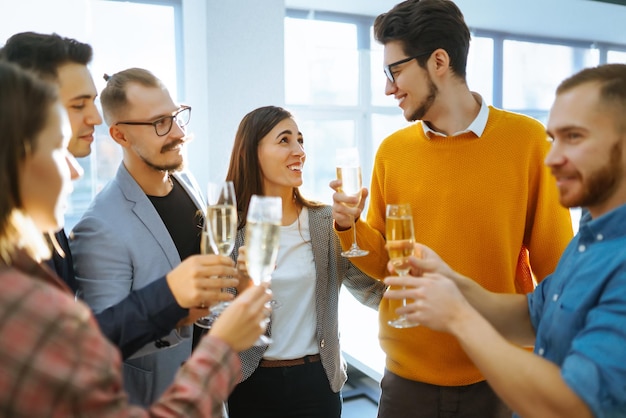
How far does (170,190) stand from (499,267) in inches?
48.5

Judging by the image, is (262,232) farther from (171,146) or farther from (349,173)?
(171,146)

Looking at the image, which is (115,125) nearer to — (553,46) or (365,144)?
(365,144)

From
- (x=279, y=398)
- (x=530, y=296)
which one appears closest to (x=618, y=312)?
(x=530, y=296)

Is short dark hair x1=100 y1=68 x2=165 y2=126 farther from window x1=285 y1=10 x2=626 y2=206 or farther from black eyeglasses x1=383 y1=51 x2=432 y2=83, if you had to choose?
window x1=285 y1=10 x2=626 y2=206

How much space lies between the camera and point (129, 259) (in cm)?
163

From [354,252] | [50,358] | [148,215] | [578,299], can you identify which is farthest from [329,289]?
[50,358]

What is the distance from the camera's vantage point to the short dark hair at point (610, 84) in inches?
43.8

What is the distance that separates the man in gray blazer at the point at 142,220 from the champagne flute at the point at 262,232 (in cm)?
8

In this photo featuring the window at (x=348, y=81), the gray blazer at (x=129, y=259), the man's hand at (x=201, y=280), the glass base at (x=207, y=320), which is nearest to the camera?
the man's hand at (x=201, y=280)

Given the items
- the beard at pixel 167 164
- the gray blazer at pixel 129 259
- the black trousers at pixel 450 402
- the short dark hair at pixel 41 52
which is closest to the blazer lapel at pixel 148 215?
the gray blazer at pixel 129 259

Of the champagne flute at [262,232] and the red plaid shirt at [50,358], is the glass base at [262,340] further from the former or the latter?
the red plaid shirt at [50,358]

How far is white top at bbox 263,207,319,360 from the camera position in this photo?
1892 mm

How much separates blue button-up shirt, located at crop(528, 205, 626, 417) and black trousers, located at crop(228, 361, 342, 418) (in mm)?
893

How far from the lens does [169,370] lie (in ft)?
5.61
